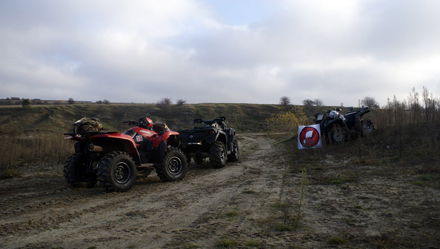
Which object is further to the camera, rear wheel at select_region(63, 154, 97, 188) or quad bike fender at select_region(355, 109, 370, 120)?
quad bike fender at select_region(355, 109, 370, 120)

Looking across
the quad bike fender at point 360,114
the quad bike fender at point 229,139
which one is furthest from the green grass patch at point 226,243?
the quad bike fender at point 360,114

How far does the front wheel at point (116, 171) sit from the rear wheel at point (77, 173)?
957mm

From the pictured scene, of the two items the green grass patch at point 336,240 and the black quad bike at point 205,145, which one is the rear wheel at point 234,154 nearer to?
the black quad bike at point 205,145

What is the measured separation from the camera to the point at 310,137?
1385 centimetres

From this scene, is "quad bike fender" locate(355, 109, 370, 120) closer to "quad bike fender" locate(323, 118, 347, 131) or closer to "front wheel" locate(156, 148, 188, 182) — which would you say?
"quad bike fender" locate(323, 118, 347, 131)

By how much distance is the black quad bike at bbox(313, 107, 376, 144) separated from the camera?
1332cm

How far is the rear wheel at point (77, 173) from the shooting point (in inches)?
282

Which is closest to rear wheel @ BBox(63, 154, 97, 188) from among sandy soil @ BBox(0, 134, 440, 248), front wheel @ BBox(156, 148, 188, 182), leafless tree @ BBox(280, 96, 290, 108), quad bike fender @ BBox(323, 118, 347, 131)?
sandy soil @ BBox(0, 134, 440, 248)

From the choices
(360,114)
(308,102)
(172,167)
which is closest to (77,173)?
(172,167)

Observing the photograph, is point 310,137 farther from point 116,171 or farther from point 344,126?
point 116,171

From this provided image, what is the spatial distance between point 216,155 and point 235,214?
224 inches

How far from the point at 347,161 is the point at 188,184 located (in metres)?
5.57

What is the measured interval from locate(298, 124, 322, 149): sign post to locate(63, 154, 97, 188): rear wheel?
30.2 feet

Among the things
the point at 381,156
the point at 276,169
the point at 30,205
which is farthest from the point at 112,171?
the point at 381,156
